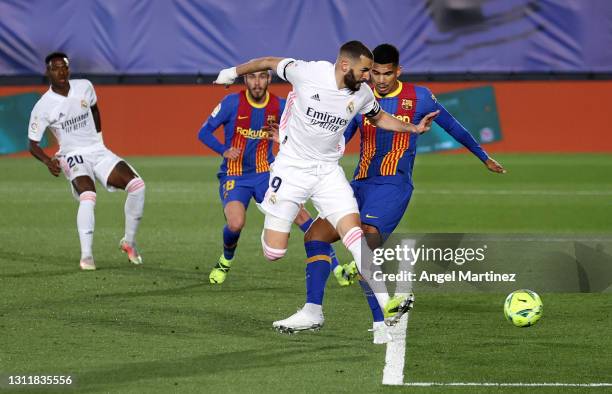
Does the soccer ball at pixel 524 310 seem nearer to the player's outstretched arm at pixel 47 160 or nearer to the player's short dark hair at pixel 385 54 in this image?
the player's short dark hair at pixel 385 54

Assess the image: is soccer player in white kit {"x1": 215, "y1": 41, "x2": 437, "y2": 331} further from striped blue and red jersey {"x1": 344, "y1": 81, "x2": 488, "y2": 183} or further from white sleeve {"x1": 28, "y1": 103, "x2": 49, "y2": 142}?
white sleeve {"x1": 28, "y1": 103, "x2": 49, "y2": 142}

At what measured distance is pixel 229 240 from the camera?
A: 10461 millimetres

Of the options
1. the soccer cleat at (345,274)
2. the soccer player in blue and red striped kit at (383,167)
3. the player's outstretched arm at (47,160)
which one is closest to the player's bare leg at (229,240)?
the soccer cleat at (345,274)

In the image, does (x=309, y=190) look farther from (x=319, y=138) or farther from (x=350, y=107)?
(x=350, y=107)

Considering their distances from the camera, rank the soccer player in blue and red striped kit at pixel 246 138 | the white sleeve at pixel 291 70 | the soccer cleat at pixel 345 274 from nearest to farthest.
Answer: the white sleeve at pixel 291 70, the soccer cleat at pixel 345 274, the soccer player in blue and red striped kit at pixel 246 138

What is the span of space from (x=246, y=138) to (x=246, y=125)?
0.39ft

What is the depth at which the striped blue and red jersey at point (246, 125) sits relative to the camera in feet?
35.4

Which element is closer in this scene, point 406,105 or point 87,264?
point 406,105

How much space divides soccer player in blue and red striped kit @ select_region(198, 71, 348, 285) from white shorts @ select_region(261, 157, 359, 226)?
8.01 ft

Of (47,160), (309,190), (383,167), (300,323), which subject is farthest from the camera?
(47,160)

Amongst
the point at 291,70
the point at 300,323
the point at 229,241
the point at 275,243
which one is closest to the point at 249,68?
the point at 291,70

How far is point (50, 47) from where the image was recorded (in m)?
24.8

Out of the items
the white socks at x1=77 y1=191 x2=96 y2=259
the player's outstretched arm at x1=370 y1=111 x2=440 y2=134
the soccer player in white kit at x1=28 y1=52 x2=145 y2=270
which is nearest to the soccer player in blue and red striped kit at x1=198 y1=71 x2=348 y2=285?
the soccer player in white kit at x1=28 y1=52 x2=145 y2=270

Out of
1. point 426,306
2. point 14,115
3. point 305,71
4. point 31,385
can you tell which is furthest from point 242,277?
point 14,115
